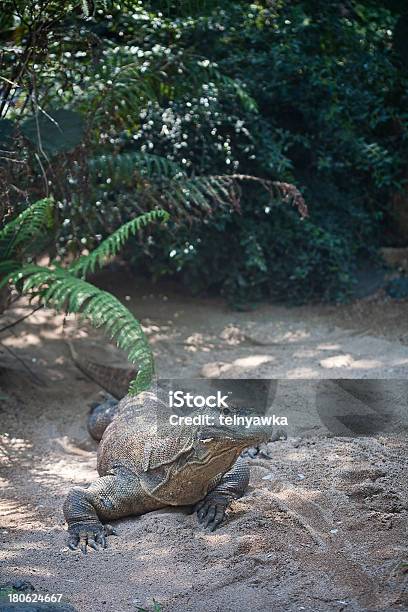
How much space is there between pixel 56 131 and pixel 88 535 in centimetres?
362

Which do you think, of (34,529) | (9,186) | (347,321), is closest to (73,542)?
(34,529)

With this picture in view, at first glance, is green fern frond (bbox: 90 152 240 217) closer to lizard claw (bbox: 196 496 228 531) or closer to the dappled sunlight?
the dappled sunlight

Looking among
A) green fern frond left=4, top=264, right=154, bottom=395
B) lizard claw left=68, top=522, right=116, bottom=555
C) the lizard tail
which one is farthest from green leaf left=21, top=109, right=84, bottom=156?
lizard claw left=68, top=522, right=116, bottom=555

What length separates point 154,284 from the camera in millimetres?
9961

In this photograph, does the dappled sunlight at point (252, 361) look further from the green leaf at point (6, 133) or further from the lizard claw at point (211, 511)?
the green leaf at point (6, 133)

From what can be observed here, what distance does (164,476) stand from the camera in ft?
16.6

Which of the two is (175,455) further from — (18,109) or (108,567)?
(18,109)

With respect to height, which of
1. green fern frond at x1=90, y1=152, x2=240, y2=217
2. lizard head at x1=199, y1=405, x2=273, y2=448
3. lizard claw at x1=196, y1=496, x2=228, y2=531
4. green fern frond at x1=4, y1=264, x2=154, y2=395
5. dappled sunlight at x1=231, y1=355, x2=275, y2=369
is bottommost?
dappled sunlight at x1=231, y1=355, x2=275, y2=369

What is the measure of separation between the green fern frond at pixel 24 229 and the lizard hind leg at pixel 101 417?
148 cm

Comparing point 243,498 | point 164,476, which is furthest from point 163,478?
point 243,498

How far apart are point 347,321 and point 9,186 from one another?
13.1 ft

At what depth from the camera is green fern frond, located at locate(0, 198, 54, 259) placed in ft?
19.4

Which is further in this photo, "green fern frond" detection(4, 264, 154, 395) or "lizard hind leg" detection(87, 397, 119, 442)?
"lizard hind leg" detection(87, 397, 119, 442)

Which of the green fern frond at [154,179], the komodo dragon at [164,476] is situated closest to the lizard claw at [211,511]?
the komodo dragon at [164,476]
